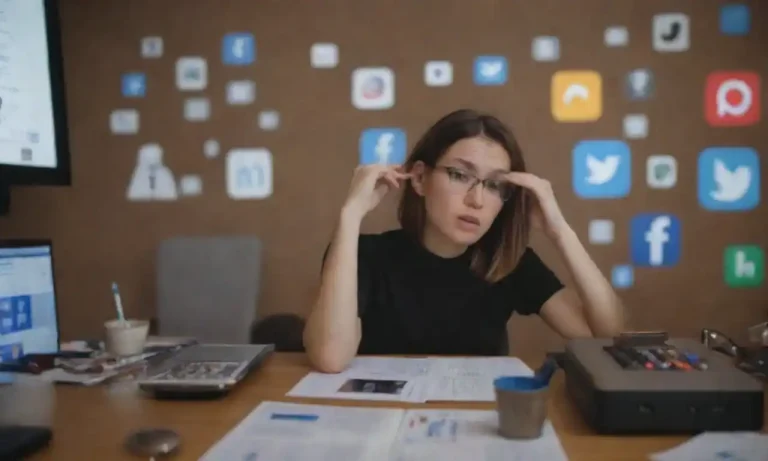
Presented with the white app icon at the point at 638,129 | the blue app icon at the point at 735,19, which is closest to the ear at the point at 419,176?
the white app icon at the point at 638,129

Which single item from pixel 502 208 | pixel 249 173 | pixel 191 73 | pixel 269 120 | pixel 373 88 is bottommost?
pixel 502 208

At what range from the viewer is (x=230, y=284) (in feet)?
8.39

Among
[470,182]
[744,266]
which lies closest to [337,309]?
[470,182]

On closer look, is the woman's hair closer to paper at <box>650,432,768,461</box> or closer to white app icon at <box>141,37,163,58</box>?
paper at <box>650,432,768,461</box>

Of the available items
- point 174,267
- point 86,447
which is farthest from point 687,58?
point 86,447

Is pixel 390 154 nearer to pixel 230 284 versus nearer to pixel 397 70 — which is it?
pixel 397 70

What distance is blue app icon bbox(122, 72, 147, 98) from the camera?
9.20 feet

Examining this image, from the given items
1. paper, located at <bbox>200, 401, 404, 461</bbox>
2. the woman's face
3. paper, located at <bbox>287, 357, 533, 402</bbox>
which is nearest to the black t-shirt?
the woman's face

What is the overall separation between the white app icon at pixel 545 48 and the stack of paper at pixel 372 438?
201cm

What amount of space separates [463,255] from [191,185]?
5.00ft

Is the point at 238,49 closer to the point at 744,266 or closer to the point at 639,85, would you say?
the point at 639,85

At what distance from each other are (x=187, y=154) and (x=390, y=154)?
0.88 metres

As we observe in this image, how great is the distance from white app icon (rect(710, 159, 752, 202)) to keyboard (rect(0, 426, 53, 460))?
257cm

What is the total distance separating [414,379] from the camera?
1.17 meters
